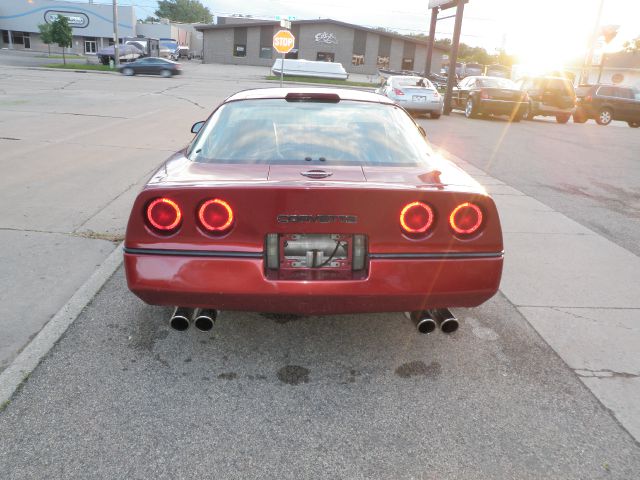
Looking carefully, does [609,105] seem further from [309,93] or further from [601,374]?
[601,374]

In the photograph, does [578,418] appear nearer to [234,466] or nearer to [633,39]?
[234,466]

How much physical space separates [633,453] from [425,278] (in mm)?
1198

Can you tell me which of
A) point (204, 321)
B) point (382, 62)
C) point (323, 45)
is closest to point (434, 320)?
point (204, 321)

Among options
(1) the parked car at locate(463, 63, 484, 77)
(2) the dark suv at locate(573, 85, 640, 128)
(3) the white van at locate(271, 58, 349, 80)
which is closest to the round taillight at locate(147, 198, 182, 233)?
(2) the dark suv at locate(573, 85, 640, 128)

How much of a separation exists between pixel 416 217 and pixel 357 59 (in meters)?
59.4

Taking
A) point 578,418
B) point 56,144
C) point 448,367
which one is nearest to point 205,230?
point 448,367

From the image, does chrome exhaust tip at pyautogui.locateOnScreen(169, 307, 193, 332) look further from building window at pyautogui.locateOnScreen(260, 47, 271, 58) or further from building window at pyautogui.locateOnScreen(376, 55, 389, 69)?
building window at pyautogui.locateOnScreen(260, 47, 271, 58)

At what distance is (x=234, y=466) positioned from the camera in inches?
87.5

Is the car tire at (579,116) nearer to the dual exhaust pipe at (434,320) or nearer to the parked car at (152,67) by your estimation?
the dual exhaust pipe at (434,320)

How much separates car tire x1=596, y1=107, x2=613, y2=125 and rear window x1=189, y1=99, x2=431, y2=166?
67.3 feet

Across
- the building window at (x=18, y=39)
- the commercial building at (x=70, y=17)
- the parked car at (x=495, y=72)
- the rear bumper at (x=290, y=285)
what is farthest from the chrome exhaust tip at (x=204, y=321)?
the building window at (x=18, y=39)

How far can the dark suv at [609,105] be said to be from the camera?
20844 millimetres

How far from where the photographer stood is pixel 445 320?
2891 mm

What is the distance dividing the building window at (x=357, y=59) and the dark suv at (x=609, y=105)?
4013 centimetres
